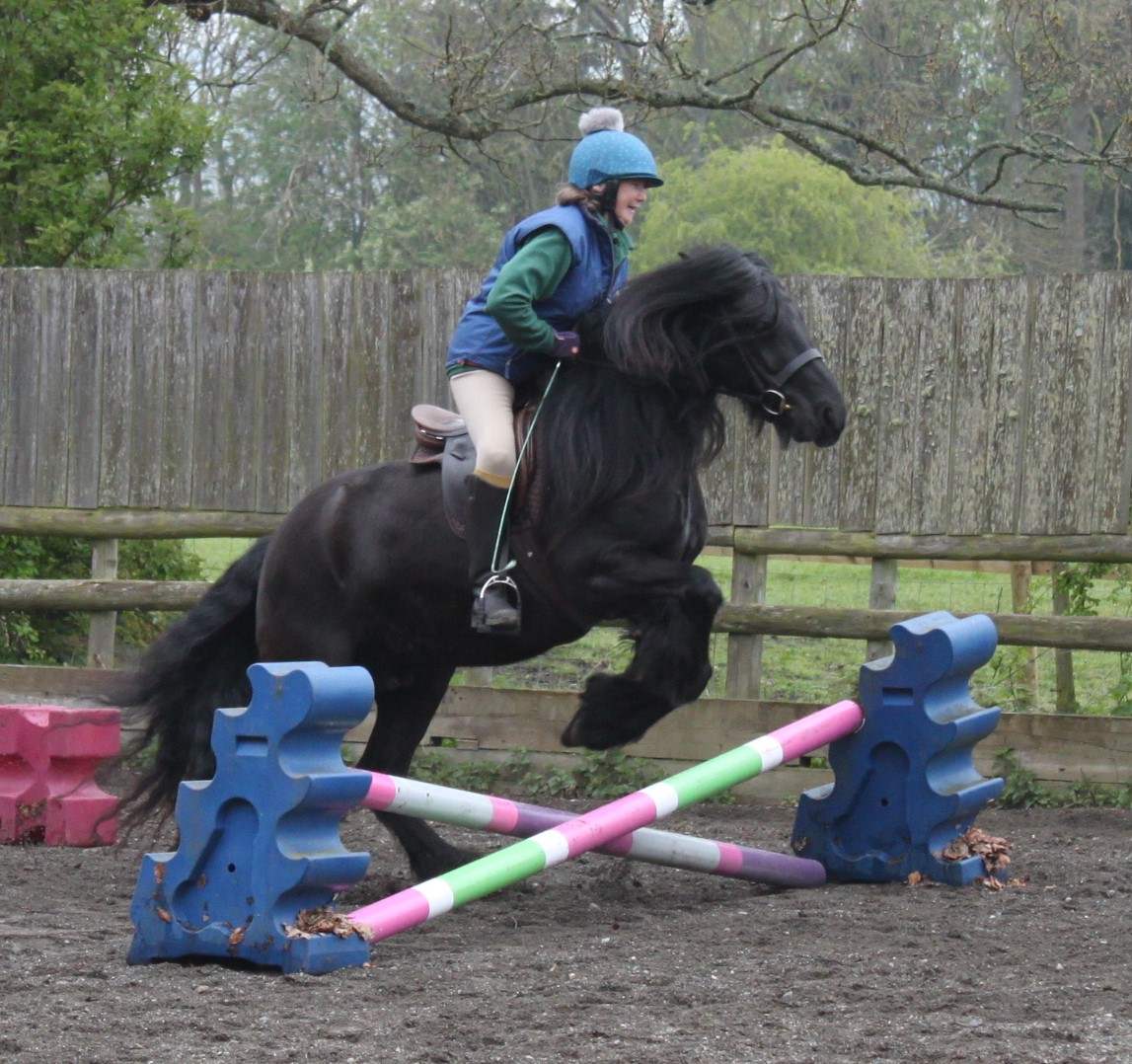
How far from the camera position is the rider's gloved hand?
443 cm

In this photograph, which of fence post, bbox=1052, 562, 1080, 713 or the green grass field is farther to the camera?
the green grass field

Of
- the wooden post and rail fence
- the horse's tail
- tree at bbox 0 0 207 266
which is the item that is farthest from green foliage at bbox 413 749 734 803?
tree at bbox 0 0 207 266

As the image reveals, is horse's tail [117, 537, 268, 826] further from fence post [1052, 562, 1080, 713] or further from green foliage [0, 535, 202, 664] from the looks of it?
fence post [1052, 562, 1080, 713]

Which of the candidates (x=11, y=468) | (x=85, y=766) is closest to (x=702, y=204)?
(x=11, y=468)

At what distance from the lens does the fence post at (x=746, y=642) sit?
686 cm

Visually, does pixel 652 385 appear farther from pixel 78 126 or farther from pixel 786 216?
pixel 786 216

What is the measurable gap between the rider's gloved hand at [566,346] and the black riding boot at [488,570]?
1.44 ft

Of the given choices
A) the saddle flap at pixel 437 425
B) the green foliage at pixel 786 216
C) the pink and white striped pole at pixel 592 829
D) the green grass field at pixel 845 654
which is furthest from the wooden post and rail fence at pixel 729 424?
the green foliage at pixel 786 216

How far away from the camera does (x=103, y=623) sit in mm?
7285

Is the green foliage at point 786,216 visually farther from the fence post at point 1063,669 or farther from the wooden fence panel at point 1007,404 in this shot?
the wooden fence panel at point 1007,404

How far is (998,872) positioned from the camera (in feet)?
16.1

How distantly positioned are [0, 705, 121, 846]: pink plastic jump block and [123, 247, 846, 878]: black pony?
2.82 ft

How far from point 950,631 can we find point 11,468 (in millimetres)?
4742

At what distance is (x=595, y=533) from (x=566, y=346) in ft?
1.87
